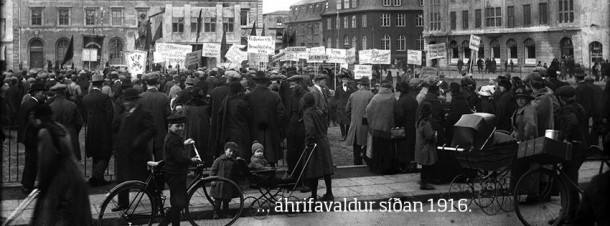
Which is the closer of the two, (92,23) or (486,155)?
(486,155)

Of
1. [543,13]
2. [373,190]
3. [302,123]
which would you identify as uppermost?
[543,13]

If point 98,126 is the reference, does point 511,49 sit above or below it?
above

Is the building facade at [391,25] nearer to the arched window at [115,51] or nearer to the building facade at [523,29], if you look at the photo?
the building facade at [523,29]

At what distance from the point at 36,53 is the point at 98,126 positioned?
68.0m

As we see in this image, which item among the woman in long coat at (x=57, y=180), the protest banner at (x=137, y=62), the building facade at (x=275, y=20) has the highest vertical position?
the building facade at (x=275, y=20)

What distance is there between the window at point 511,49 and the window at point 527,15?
7.00 feet

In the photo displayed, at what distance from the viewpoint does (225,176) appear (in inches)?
393

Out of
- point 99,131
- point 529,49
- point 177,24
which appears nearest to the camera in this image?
point 99,131

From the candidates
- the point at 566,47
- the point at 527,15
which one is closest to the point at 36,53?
the point at 527,15

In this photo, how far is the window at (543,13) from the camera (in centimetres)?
5838

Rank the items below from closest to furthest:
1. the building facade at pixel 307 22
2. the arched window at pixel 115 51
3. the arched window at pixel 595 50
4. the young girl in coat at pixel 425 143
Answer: the young girl in coat at pixel 425 143
the arched window at pixel 595 50
the arched window at pixel 115 51
the building facade at pixel 307 22

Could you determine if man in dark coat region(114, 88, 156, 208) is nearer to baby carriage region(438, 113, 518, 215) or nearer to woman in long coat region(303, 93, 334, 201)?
woman in long coat region(303, 93, 334, 201)

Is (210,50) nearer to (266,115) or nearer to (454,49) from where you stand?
(266,115)

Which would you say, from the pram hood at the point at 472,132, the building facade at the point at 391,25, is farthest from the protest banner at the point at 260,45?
the building facade at the point at 391,25
